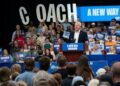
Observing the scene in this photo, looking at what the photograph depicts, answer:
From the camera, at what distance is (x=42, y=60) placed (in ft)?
26.9

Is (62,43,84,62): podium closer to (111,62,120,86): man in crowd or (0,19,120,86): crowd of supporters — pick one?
(0,19,120,86): crowd of supporters

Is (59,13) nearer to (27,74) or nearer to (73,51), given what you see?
(73,51)

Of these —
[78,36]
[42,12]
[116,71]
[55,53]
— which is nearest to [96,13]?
[42,12]

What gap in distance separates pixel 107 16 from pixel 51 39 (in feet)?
16.8

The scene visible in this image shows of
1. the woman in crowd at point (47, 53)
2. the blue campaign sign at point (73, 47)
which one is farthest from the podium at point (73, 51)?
the woman in crowd at point (47, 53)

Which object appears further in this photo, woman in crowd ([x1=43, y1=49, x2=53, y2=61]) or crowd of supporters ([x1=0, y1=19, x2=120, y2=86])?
woman in crowd ([x1=43, y1=49, x2=53, y2=61])

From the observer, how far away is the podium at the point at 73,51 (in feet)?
47.3

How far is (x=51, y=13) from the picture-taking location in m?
24.6

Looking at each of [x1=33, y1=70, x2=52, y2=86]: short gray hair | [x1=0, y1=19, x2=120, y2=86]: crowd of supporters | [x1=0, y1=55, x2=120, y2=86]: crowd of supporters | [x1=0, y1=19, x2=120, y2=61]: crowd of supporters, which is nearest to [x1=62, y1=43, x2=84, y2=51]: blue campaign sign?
[x1=0, y1=19, x2=120, y2=86]: crowd of supporters

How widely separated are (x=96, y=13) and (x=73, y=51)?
1030 centimetres

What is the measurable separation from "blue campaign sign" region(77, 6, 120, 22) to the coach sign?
1.38 ft

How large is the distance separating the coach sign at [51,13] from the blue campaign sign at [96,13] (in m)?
0.42

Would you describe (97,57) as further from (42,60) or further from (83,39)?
(42,60)

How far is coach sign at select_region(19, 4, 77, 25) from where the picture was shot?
80.3 ft
